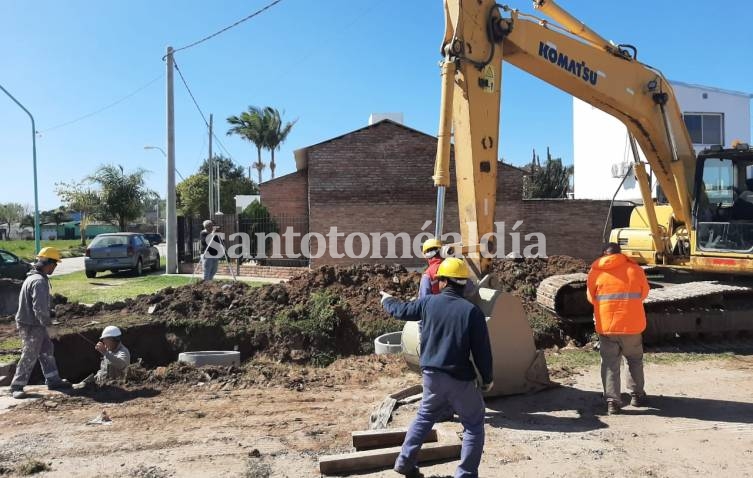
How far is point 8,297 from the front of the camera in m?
12.5

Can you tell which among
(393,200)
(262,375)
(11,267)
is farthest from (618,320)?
(11,267)

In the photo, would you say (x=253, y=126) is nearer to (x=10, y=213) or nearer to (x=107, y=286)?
(x=107, y=286)

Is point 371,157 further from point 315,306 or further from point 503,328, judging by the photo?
point 503,328

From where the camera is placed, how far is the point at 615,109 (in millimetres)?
8820

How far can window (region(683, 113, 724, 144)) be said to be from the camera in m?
25.7

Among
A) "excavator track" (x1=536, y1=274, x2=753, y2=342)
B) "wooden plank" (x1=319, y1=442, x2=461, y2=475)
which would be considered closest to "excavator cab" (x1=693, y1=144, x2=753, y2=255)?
"excavator track" (x1=536, y1=274, x2=753, y2=342)

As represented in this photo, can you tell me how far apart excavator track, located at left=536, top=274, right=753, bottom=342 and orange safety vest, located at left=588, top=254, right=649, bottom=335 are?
288 cm

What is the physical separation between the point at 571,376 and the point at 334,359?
3823 millimetres

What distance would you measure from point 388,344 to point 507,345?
2.91 metres

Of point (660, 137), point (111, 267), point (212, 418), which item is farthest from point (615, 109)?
point (111, 267)

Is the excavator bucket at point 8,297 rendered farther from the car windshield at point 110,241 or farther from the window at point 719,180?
the window at point 719,180

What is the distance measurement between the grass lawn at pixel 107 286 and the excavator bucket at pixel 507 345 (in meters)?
9.82

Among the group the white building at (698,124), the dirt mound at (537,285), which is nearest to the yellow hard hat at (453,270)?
the dirt mound at (537,285)

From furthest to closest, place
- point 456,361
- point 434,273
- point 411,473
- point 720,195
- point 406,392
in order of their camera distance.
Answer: point 720,195 → point 406,392 → point 434,273 → point 411,473 → point 456,361
